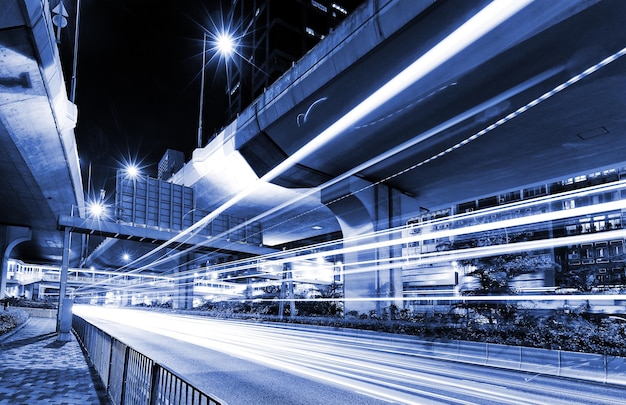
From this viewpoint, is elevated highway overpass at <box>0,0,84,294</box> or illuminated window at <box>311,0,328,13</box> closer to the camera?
elevated highway overpass at <box>0,0,84,294</box>

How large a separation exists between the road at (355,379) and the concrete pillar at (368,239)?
6154 mm

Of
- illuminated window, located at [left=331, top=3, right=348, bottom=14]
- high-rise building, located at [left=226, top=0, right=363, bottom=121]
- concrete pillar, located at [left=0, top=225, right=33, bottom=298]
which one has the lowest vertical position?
concrete pillar, located at [left=0, top=225, right=33, bottom=298]

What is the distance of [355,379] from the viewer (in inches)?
372

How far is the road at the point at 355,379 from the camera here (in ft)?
25.9

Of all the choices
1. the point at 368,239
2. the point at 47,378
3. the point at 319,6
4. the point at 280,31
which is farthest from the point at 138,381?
the point at 319,6

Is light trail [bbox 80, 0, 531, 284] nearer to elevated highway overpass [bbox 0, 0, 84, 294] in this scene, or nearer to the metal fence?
elevated highway overpass [bbox 0, 0, 84, 294]

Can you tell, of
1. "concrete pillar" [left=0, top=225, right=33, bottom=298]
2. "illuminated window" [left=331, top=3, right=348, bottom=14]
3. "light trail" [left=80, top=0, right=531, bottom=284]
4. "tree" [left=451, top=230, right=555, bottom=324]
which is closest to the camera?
"light trail" [left=80, top=0, right=531, bottom=284]

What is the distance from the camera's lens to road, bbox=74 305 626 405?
789 centimetres

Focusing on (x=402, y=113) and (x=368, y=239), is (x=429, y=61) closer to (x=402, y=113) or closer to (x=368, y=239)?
(x=402, y=113)

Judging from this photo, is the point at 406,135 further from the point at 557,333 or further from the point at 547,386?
the point at 547,386

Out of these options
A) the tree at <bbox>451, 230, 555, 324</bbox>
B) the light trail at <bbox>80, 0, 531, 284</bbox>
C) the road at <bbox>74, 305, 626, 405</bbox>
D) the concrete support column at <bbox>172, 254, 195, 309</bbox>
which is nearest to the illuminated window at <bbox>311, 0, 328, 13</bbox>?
the concrete support column at <bbox>172, 254, 195, 309</bbox>

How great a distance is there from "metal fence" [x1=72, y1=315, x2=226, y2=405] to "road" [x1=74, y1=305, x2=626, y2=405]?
166 cm

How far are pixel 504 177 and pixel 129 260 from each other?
176 feet

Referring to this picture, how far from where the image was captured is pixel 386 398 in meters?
7.62
